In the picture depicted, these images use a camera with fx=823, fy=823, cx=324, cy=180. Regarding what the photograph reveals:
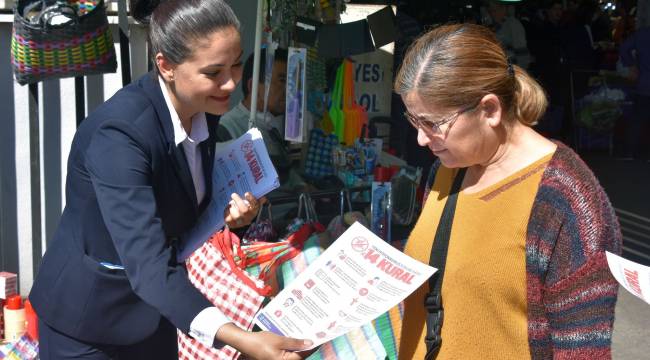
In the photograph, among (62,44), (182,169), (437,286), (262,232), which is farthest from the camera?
(262,232)

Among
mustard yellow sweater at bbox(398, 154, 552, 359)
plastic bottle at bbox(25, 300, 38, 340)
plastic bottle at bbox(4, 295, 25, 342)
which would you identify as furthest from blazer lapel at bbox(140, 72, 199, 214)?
plastic bottle at bbox(4, 295, 25, 342)

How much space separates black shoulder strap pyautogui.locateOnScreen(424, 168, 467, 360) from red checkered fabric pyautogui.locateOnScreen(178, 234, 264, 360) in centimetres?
144

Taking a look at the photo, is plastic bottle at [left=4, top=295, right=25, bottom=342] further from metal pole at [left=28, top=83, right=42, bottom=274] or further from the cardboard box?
metal pole at [left=28, top=83, right=42, bottom=274]

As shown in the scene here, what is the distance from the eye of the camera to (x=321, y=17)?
16.2ft

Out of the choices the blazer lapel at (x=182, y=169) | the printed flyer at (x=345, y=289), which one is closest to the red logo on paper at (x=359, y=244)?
the printed flyer at (x=345, y=289)

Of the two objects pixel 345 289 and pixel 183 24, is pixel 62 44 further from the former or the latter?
pixel 345 289

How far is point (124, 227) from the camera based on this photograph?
6.39ft

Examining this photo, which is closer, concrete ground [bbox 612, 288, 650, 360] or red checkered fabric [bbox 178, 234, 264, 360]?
red checkered fabric [bbox 178, 234, 264, 360]

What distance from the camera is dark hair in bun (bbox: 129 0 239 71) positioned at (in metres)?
2.07

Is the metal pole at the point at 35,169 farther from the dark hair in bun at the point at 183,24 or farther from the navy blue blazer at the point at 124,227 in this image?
the dark hair in bun at the point at 183,24

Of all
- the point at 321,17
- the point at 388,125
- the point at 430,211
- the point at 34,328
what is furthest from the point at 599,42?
the point at 430,211

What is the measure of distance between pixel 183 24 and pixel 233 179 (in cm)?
57

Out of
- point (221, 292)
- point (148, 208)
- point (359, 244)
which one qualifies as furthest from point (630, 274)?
point (221, 292)

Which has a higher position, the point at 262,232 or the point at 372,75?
the point at 372,75
